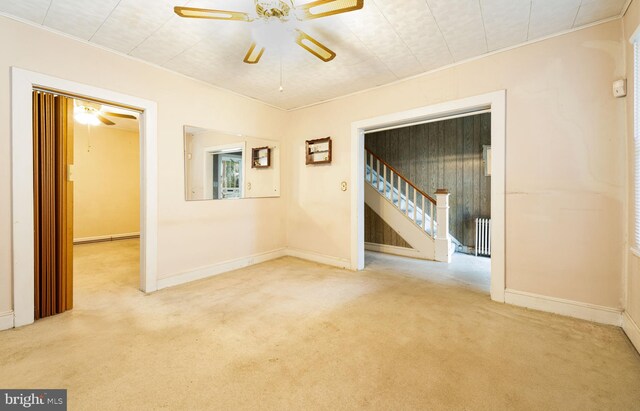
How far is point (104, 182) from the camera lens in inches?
247

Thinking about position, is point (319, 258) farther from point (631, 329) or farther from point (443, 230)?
point (631, 329)

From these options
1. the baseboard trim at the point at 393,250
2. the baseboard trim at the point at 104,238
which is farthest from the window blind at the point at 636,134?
the baseboard trim at the point at 104,238

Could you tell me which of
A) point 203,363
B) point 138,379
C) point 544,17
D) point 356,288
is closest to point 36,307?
point 138,379

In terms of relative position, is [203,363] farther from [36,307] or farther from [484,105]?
[484,105]

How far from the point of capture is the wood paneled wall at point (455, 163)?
207 inches

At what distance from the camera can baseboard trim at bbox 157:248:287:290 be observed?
3.28 metres

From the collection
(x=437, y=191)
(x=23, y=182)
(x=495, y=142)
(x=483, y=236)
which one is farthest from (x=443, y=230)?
(x=23, y=182)

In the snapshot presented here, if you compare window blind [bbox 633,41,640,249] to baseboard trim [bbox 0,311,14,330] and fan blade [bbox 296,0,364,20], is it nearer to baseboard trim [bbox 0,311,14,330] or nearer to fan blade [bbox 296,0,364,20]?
fan blade [bbox 296,0,364,20]

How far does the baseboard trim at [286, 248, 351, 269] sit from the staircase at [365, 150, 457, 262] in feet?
5.10

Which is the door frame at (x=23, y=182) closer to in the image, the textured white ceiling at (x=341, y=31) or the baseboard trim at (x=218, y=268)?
the textured white ceiling at (x=341, y=31)

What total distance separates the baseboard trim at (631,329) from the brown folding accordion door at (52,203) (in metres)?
4.87

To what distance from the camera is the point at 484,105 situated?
2.91 metres

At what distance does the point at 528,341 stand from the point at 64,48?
190 inches

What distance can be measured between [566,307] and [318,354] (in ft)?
7.89
